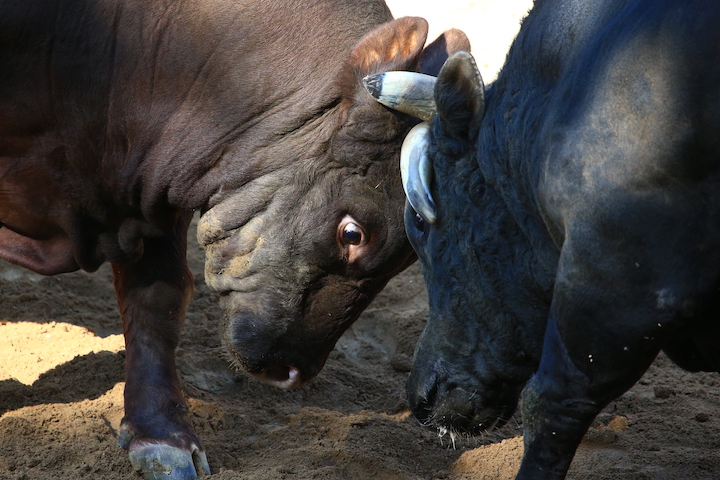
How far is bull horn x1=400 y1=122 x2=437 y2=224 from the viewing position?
3.11 metres

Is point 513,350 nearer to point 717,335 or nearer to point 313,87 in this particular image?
point 717,335

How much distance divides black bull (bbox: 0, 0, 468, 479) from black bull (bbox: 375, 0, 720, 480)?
0.37 m

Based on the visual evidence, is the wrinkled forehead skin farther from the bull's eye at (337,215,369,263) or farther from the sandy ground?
the sandy ground

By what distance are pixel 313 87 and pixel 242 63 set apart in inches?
12.6

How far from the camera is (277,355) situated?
3842 millimetres

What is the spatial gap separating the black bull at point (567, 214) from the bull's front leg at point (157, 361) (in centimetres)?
119

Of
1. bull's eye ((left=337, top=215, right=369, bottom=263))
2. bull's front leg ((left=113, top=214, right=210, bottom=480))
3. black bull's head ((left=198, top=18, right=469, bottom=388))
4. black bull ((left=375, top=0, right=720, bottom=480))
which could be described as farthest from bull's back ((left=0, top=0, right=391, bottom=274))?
→ bull's front leg ((left=113, top=214, right=210, bottom=480))

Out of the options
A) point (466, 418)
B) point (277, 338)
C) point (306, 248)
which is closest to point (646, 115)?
point (466, 418)

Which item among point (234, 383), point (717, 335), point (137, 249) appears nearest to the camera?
point (717, 335)

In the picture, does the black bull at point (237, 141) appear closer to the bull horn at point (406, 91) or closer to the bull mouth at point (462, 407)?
the bull horn at point (406, 91)

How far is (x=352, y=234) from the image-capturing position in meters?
3.64

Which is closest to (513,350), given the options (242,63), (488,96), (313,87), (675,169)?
(488,96)

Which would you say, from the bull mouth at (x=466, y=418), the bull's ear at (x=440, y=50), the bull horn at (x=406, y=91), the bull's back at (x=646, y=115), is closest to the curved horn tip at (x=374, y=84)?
the bull horn at (x=406, y=91)

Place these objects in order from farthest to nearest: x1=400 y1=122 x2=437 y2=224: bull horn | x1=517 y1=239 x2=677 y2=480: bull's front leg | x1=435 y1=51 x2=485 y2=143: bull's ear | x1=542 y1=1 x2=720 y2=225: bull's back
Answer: x1=400 y1=122 x2=437 y2=224: bull horn
x1=435 y1=51 x2=485 y2=143: bull's ear
x1=517 y1=239 x2=677 y2=480: bull's front leg
x1=542 y1=1 x2=720 y2=225: bull's back
